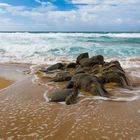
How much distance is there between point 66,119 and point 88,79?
94.2 inches

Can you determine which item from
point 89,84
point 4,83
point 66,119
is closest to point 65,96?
point 89,84

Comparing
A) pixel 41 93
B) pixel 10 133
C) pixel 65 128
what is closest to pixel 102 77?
pixel 41 93

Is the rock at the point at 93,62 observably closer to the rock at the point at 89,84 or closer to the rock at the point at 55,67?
the rock at the point at 55,67

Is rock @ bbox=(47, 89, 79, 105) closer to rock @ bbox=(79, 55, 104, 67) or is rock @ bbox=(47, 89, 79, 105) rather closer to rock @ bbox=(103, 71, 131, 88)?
rock @ bbox=(103, 71, 131, 88)

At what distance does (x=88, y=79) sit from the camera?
7500 mm

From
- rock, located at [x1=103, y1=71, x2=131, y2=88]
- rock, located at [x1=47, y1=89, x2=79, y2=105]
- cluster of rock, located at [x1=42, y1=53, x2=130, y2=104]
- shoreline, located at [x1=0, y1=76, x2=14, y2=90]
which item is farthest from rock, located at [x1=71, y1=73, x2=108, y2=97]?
shoreline, located at [x1=0, y1=76, x2=14, y2=90]

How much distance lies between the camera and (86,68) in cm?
1021

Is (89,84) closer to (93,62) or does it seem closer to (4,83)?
(4,83)

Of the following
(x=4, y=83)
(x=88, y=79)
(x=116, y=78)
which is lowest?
(x=4, y=83)

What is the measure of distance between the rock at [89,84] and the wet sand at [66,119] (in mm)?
515

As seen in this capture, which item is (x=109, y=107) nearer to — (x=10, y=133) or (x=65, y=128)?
(x=65, y=128)

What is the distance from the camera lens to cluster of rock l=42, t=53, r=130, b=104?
6820 millimetres

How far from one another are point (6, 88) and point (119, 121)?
13.7ft

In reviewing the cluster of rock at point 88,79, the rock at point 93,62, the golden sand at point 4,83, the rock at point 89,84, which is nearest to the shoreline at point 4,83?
the golden sand at point 4,83
